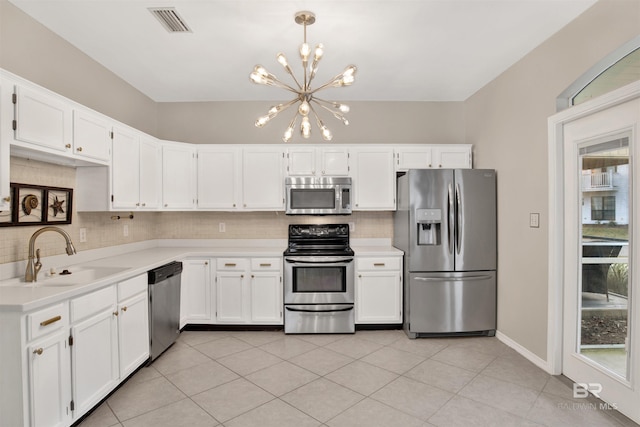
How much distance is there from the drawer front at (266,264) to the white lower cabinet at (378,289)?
93 centimetres

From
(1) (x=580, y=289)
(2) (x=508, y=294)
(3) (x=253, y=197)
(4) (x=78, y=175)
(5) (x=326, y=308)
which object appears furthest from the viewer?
(3) (x=253, y=197)

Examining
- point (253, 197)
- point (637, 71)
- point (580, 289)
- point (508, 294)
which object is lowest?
point (508, 294)

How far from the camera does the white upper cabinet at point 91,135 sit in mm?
2477

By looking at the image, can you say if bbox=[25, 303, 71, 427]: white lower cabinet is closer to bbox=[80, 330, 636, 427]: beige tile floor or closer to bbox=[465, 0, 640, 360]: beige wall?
bbox=[80, 330, 636, 427]: beige tile floor

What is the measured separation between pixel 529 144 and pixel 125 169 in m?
3.84

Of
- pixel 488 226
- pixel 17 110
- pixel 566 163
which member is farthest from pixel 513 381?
pixel 17 110

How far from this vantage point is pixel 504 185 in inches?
136

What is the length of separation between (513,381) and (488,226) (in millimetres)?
1550

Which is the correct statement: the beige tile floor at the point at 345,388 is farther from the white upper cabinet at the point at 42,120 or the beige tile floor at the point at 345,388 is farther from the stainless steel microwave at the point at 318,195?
the white upper cabinet at the point at 42,120

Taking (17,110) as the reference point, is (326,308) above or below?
below

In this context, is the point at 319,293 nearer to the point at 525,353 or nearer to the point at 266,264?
the point at 266,264

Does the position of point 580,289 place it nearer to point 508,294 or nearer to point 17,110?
point 508,294

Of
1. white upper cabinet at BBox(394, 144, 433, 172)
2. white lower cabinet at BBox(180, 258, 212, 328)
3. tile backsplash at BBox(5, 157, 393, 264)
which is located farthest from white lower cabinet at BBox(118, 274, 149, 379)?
white upper cabinet at BBox(394, 144, 433, 172)

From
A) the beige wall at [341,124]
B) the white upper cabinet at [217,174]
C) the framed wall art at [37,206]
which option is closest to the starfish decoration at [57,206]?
the framed wall art at [37,206]
